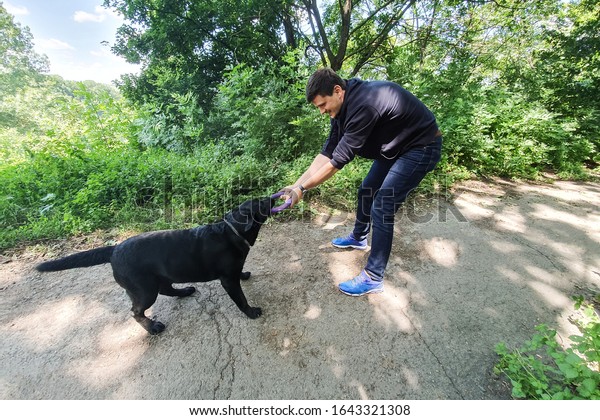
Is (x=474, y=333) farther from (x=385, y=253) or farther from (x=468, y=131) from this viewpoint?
(x=468, y=131)

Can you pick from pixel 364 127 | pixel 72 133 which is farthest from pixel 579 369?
pixel 72 133

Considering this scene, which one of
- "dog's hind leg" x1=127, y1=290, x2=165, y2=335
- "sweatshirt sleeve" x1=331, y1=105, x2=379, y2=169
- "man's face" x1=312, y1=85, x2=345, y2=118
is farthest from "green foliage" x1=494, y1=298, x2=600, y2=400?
"dog's hind leg" x1=127, y1=290, x2=165, y2=335

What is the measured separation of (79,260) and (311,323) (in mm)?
1906

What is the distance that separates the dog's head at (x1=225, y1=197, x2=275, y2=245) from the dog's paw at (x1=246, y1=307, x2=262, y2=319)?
24.1 inches

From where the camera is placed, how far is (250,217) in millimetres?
2146

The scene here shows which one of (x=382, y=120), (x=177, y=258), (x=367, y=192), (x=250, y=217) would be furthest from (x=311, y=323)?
(x=382, y=120)

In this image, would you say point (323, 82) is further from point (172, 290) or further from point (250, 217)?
point (172, 290)

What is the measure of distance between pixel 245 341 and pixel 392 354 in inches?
45.9

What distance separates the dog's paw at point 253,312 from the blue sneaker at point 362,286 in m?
0.82

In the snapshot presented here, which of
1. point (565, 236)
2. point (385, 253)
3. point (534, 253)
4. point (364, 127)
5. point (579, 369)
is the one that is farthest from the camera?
point (565, 236)

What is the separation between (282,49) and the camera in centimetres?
823

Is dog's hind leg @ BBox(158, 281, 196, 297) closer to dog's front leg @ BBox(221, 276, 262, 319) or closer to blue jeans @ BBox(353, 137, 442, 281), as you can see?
dog's front leg @ BBox(221, 276, 262, 319)

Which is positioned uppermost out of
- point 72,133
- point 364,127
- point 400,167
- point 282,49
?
point 282,49

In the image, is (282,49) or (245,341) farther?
(282,49)
